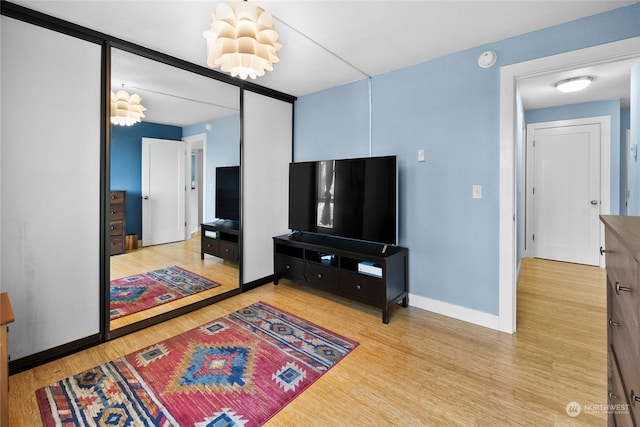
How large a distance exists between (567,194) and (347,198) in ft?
12.5

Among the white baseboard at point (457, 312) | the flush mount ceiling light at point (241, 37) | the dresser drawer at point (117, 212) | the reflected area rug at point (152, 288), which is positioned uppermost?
the flush mount ceiling light at point (241, 37)

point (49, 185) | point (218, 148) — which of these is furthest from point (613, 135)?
point (49, 185)

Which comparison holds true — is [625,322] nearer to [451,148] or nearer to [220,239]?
[451,148]

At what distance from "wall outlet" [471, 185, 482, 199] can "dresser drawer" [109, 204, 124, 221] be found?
118 inches

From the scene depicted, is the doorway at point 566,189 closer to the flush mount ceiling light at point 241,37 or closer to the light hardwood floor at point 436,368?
the light hardwood floor at point 436,368

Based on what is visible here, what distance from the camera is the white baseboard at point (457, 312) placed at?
2561mm

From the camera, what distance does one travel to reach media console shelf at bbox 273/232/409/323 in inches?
106

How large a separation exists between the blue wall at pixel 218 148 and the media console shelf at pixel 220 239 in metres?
0.12

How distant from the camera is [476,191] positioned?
8.55 feet

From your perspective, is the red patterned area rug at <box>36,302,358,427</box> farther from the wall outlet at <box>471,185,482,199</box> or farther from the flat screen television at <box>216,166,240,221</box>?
the wall outlet at <box>471,185,482,199</box>

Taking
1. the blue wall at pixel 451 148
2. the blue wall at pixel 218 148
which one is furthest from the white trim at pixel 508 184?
the blue wall at pixel 218 148

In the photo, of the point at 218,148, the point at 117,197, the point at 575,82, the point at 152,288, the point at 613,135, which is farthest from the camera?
the point at 613,135

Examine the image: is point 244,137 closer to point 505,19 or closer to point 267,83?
point 267,83

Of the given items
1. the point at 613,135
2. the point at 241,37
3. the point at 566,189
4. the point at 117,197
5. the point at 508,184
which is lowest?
the point at 117,197
